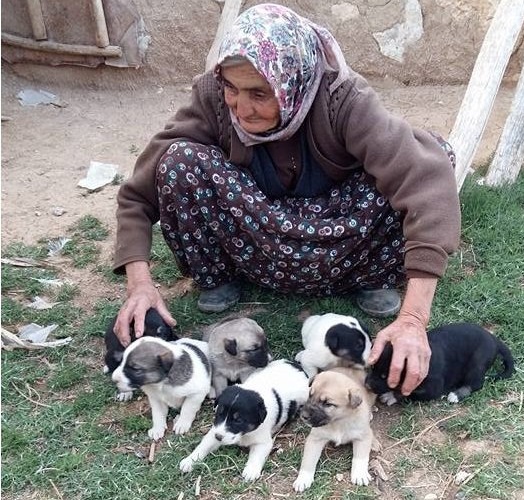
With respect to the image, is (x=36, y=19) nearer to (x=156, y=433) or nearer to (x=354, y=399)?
(x=156, y=433)

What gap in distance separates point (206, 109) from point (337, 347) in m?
1.18

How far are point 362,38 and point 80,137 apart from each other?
2401 mm

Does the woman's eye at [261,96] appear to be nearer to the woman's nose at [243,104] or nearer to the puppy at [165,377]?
the woman's nose at [243,104]

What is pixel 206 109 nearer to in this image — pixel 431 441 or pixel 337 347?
pixel 337 347

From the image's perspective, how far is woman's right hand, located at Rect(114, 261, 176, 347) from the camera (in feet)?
10.2

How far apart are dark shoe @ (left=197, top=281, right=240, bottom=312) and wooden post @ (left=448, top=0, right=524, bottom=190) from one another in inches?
56.5

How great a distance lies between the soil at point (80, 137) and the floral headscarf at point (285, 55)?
5.47ft

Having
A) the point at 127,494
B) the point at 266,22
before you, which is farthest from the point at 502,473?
the point at 266,22

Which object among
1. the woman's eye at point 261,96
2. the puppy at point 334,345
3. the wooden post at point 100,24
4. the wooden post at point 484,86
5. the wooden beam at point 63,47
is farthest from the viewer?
the wooden beam at point 63,47

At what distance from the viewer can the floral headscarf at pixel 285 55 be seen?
279 centimetres

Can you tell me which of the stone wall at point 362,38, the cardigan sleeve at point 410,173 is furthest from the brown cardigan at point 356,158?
the stone wall at point 362,38

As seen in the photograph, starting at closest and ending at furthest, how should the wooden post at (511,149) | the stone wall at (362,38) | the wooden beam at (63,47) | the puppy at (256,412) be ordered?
1. the puppy at (256,412)
2. the wooden post at (511,149)
3. the stone wall at (362,38)
4. the wooden beam at (63,47)

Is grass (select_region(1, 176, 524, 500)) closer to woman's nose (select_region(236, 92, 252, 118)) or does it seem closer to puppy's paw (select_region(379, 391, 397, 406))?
puppy's paw (select_region(379, 391, 397, 406))

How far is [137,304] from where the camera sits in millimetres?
3168
